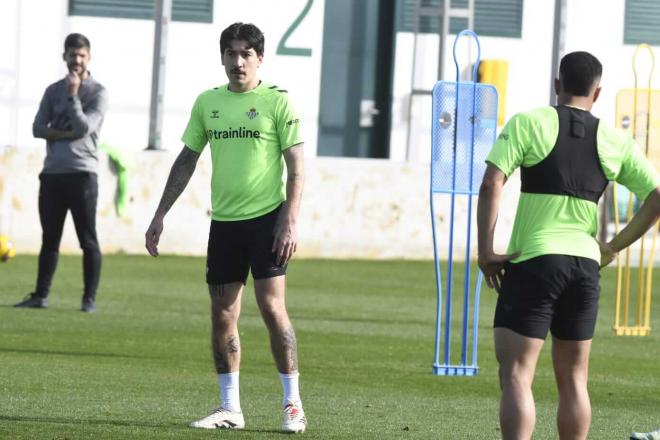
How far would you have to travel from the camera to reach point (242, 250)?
26.1 ft

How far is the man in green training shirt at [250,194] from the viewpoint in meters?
7.84

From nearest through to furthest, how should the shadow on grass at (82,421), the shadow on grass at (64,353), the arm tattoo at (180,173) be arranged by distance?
the shadow on grass at (82,421) < the arm tattoo at (180,173) < the shadow on grass at (64,353)

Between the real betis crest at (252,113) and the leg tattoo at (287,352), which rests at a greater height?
the real betis crest at (252,113)

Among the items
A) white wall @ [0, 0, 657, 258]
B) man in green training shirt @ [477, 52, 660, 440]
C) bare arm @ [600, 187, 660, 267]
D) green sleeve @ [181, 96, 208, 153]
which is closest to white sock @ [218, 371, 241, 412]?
green sleeve @ [181, 96, 208, 153]

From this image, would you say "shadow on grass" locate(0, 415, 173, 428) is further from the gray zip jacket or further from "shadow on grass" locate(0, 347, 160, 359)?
the gray zip jacket

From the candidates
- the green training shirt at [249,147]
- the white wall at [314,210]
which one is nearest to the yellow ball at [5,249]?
the white wall at [314,210]

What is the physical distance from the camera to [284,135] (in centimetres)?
789

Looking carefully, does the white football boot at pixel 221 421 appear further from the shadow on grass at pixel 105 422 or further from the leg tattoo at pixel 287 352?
the leg tattoo at pixel 287 352

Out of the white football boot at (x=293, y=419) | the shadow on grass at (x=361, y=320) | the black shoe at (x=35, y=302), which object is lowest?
the shadow on grass at (x=361, y=320)

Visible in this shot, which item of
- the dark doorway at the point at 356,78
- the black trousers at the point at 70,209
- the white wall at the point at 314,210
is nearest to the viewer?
the black trousers at the point at 70,209

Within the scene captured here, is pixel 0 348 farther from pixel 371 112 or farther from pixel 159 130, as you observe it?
pixel 371 112

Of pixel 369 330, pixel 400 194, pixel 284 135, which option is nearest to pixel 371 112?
pixel 400 194

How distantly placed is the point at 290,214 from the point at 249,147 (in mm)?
406

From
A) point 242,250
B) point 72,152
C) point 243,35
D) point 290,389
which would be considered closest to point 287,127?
point 243,35
